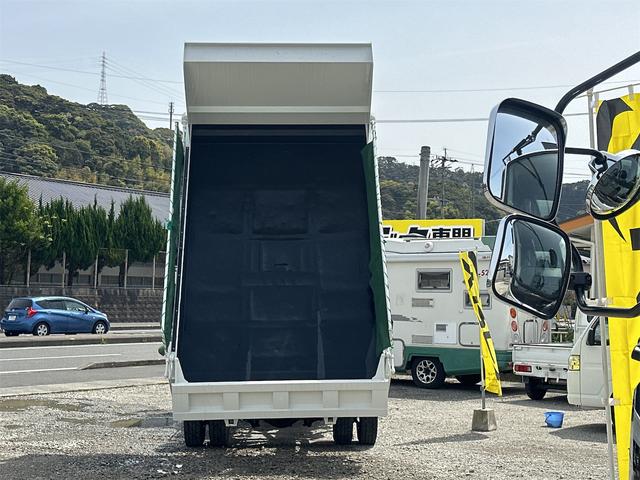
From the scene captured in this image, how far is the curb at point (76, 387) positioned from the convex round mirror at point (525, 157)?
13345 millimetres

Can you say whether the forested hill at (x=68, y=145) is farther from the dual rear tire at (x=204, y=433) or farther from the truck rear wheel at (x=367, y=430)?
the truck rear wheel at (x=367, y=430)

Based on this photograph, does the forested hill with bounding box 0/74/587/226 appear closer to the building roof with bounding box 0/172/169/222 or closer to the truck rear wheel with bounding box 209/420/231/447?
the building roof with bounding box 0/172/169/222

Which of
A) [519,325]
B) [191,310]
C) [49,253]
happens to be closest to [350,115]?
[191,310]

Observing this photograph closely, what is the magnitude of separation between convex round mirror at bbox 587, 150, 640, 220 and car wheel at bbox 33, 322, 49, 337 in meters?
29.2

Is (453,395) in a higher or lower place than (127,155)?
lower

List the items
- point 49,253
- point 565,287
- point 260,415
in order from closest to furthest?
1. point 565,287
2. point 260,415
3. point 49,253

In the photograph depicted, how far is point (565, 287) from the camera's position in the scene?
7.88 feet

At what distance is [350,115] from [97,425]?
5.42 metres

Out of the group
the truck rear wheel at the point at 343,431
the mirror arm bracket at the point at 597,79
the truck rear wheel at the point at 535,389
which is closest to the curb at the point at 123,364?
the truck rear wheel at the point at 535,389

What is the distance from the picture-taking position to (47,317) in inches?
1172

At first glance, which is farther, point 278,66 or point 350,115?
point 350,115

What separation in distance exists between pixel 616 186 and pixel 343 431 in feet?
25.0

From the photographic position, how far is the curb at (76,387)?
1465cm

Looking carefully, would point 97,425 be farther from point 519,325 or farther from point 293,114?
point 519,325
